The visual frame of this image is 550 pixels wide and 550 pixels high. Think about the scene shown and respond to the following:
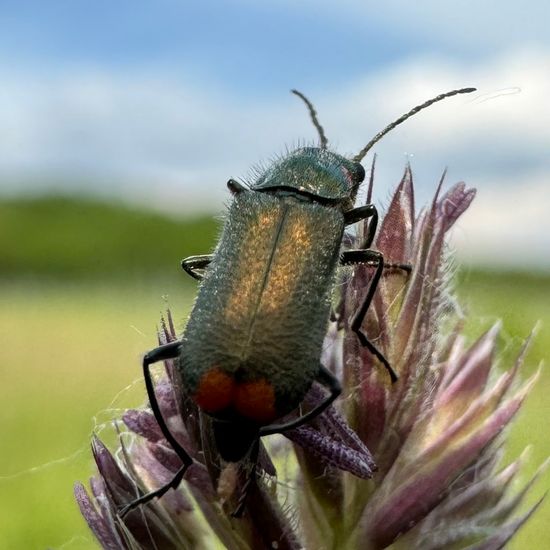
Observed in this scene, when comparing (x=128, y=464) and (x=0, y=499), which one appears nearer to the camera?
(x=128, y=464)

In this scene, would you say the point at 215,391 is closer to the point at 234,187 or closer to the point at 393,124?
the point at 234,187

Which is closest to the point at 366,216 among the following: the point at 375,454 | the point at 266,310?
the point at 266,310

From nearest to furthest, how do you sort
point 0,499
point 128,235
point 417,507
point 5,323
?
point 417,507, point 0,499, point 5,323, point 128,235

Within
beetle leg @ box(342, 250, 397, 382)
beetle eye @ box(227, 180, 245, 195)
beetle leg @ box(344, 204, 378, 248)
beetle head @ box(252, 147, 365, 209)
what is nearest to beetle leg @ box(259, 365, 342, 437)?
beetle leg @ box(342, 250, 397, 382)

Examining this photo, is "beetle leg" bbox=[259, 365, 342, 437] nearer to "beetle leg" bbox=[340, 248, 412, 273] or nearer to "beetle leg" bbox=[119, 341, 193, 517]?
"beetle leg" bbox=[119, 341, 193, 517]

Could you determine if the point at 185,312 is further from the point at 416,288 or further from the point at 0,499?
the point at 0,499

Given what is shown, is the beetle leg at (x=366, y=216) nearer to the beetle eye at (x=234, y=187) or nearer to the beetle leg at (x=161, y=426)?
the beetle eye at (x=234, y=187)

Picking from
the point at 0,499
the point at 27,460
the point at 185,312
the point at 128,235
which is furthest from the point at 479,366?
the point at 128,235

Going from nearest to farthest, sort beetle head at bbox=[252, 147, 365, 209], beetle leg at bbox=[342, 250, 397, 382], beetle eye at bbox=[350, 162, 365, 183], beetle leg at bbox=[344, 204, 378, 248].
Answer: beetle leg at bbox=[342, 250, 397, 382], beetle leg at bbox=[344, 204, 378, 248], beetle head at bbox=[252, 147, 365, 209], beetle eye at bbox=[350, 162, 365, 183]
